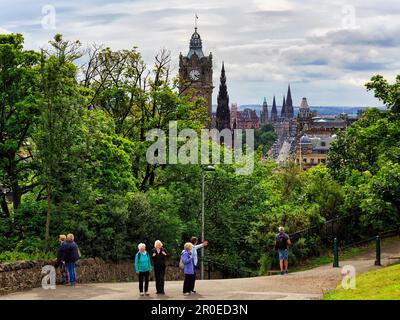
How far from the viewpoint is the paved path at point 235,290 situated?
19.3m

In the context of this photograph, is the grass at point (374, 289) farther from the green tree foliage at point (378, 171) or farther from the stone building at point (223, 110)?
the stone building at point (223, 110)

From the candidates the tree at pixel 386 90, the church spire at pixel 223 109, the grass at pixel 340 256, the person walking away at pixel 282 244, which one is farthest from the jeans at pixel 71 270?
the church spire at pixel 223 109

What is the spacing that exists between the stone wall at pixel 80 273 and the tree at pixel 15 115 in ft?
19.9

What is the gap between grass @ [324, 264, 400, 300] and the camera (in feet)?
56.1

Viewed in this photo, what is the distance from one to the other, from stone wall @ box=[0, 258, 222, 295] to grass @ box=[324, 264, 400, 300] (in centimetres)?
813

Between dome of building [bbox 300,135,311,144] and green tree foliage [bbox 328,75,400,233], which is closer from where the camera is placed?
green tree foliage [bbox 328,75,400,233]

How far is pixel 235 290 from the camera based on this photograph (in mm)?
20688

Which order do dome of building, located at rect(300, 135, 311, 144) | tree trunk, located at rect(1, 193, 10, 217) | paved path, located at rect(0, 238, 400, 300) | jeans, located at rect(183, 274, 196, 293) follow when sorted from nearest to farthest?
paved path, located at rect(0, 238, 400, 300) → jeans, located at rect(183, 274, 196, 293) → tree trunk, located at rect(1, 193, 10, 217) → dome of building, located at rect(300, 135, 311, 144)

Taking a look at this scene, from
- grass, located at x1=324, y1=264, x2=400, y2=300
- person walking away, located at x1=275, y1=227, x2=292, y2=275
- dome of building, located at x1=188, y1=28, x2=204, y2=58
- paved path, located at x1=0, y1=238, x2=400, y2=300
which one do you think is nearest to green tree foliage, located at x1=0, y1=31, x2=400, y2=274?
paved path, located at x1=0, y1=238, x2=400, y2=300

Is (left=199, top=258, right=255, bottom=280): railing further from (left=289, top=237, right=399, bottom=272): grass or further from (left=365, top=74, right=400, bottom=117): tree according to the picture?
(left=365, top=74, right=400, bottom=117): tree

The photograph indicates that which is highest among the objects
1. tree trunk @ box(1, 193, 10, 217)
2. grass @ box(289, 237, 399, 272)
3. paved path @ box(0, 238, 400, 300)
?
tree trunk @ box(1, 193, 10, 217)
